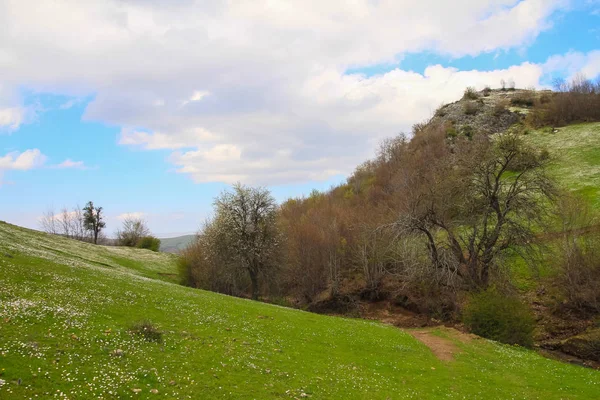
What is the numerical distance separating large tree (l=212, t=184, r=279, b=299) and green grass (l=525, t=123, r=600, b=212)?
43.6 m

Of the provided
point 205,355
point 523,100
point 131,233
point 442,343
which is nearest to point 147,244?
point 131,233

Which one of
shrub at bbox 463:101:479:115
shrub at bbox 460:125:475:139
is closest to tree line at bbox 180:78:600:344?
shrub at bbox 460:125:475:139

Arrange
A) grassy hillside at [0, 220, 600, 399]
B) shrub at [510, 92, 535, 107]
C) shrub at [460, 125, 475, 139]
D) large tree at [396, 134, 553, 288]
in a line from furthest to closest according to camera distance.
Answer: shrub at [510, 92, 535, 107]
shrub at [460, 125, 475, 139]
large tree at [396, 134, 553, 288]
grassy hillside at [0, 220, 600, 399]

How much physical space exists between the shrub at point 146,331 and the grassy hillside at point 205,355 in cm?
35

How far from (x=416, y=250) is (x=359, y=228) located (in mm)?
21191

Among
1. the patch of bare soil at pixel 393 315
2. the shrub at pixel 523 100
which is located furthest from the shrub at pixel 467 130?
the patch of bare soil at pixel 393 315

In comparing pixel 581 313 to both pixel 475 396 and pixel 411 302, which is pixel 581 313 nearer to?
pixel 411 302

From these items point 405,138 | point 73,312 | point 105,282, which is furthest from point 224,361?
point 405,138

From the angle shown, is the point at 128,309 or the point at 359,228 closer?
the point at 128,309

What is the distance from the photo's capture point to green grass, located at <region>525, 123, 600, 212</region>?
→ 6288 centimetres

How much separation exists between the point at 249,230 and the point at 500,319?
123 feet

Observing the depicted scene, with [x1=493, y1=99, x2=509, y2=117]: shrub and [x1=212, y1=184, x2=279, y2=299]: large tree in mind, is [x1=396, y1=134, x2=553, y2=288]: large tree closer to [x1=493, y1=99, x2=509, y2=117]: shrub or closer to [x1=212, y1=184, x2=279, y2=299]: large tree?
[x1=212, y1=184, x2=279, y2=299]: large tree

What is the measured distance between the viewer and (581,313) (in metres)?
39.3

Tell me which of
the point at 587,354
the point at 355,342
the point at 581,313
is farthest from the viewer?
the point at 581,313
